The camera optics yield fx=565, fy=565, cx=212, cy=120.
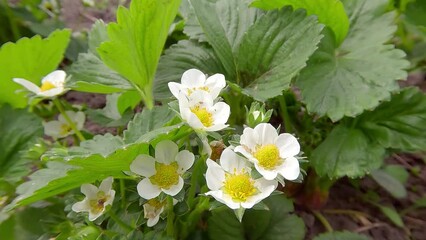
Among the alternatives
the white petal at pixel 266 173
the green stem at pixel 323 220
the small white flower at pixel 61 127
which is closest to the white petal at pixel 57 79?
the small white flower at pixel 61 127

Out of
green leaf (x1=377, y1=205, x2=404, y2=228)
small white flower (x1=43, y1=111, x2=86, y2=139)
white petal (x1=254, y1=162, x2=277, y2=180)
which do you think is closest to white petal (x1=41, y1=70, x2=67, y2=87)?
small white flower (x1=43, y1=111, x2=86, y2=139)

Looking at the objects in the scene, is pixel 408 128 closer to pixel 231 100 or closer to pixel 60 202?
pixel 231 100

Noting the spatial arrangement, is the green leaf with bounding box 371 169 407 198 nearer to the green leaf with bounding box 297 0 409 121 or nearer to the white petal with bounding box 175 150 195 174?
the green leaf with bounding box 297 0 409 121

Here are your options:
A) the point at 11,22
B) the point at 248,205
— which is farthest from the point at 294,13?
the point at 11,22

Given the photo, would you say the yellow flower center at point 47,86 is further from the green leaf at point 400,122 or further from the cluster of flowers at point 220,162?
the green leaf at point 400,122

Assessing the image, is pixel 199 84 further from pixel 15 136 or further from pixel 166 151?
pixel 15 136

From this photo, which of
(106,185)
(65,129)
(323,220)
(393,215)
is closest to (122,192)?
(106,185)
